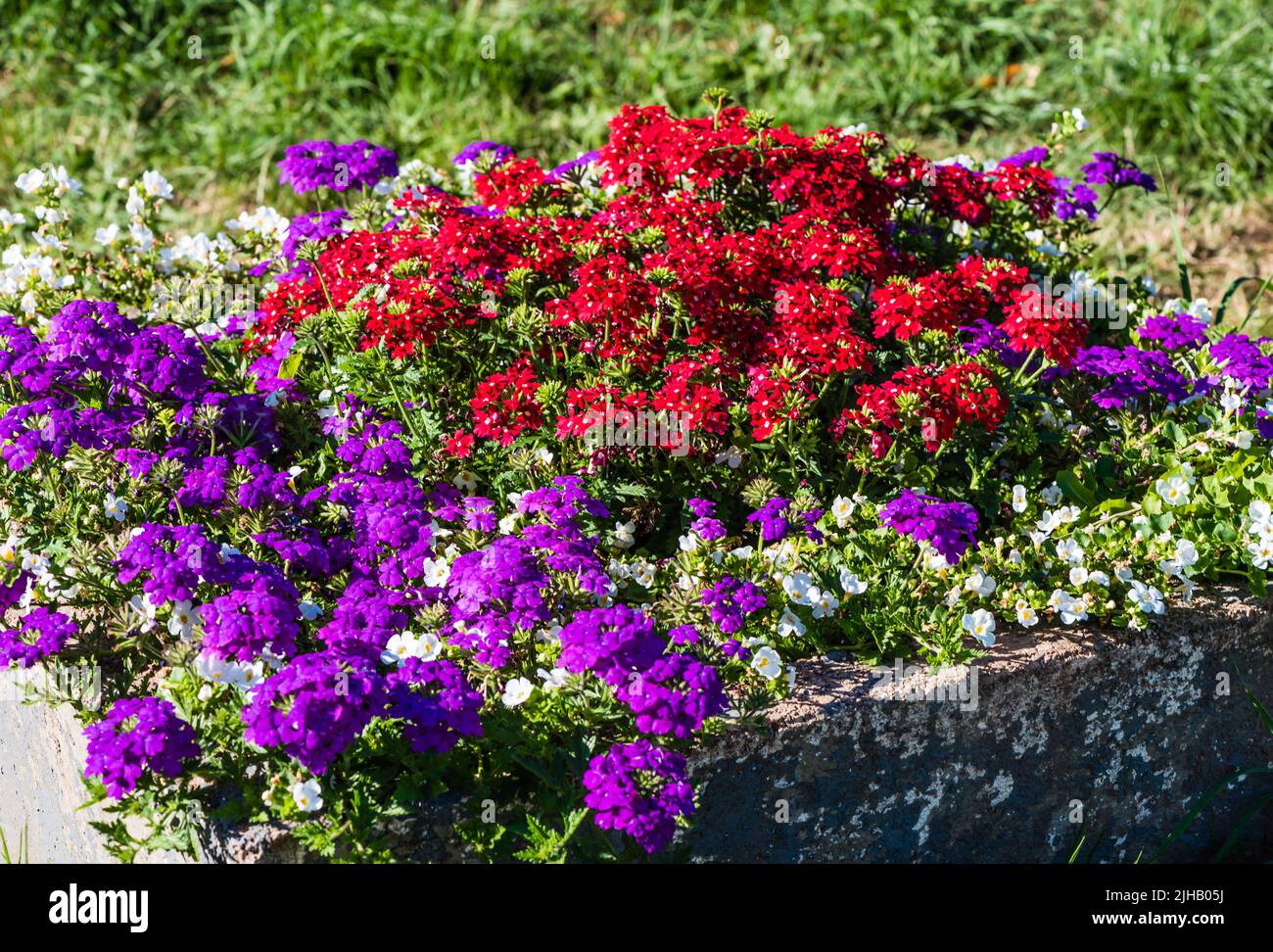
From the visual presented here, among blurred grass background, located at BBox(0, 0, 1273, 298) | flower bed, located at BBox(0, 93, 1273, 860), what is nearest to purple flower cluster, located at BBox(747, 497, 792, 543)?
flower bed, located at BBox(0, 93, 1273, 860)

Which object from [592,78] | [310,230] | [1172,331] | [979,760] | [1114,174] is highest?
[592,78]

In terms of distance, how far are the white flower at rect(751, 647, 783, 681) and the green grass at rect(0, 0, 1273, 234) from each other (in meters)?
3.77

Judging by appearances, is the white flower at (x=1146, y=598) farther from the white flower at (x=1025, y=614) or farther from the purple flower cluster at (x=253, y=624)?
the purple flower cluster at (x=253, y=624)

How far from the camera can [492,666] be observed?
Answer: 9.35ft

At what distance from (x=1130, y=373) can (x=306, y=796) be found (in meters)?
2.23

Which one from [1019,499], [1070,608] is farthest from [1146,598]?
[1019,499]

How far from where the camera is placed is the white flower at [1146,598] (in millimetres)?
3172

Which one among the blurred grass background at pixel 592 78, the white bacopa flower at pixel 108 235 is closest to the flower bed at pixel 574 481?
the white bacopa flower at pixel 108 235

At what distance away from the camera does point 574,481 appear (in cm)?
319

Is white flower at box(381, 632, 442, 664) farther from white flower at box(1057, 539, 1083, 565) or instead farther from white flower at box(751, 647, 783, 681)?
white flower at box(1057, 539, 1083, 565)

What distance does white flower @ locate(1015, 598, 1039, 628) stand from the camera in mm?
3197

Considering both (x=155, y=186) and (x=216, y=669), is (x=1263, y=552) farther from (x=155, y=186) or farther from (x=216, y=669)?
(x=155, y=186)
